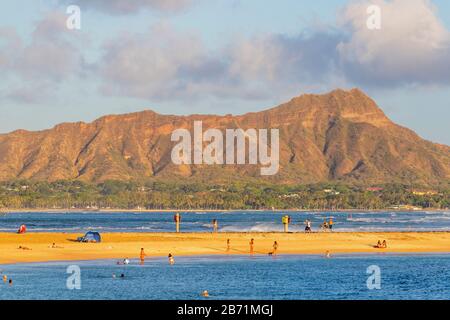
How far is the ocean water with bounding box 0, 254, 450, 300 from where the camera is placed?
63750mm

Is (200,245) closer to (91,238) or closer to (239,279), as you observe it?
(91,238)

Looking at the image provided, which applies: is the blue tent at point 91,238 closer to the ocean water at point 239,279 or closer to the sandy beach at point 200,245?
the sandy beach at point 200,245

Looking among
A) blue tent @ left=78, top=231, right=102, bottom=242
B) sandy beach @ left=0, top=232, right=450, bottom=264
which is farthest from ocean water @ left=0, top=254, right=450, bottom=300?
blue tent @ left=78, top=231, right=102, bottom=242

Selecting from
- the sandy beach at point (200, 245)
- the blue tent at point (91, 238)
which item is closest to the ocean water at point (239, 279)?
the sandy beach at point (200, 245)

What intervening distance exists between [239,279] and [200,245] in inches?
1476

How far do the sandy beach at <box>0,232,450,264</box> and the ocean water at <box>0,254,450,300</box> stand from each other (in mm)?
7444

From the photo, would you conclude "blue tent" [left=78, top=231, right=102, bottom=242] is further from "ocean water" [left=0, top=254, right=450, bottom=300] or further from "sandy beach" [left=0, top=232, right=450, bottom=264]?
"ocean water" [left=0, top=254, right=450, bottom=300]

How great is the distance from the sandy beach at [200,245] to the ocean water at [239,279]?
744cm

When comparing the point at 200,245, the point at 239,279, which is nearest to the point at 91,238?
the point at 200,245

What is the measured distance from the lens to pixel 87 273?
252 ft

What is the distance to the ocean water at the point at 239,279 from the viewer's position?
209 ft

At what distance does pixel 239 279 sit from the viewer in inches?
2874

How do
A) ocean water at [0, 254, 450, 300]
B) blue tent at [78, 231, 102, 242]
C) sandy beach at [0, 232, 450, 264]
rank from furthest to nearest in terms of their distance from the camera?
1. blue tent at [78, 231, 102, 242]
2. sandy beach at [0, 232, 450, 264]
3. ocean water at [0, 254, 450, 300]
